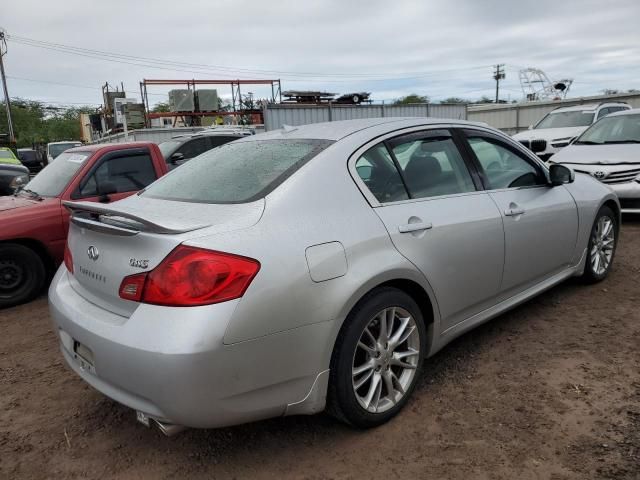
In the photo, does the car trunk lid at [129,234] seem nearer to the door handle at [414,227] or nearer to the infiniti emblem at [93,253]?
the infiniti emblem at [93,253]

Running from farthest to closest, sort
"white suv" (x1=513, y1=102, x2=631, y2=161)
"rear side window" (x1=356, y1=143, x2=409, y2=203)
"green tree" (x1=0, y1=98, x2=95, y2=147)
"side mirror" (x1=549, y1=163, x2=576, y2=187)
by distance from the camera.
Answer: "green tree" (x1=0, y1=98, x2=95, y2=147), "white suv" (x1=513, y1=102, x2=631, y2=161), "side mirror" (x1=549, y1=163, x2=576, y2=187), "rear side window" (x1=356, y1=143, x2=409, y2=203)

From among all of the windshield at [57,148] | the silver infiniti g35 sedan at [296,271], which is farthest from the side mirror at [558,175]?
the windshield at [57,148]

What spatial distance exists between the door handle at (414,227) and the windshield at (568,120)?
1096cm

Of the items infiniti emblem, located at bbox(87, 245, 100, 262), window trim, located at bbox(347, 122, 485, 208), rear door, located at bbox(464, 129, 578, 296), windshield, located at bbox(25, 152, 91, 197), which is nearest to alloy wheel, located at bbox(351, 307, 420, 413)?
window trim, located at bbox(347, 122, 485, 208)

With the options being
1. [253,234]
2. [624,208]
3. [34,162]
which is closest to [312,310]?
[253,234]

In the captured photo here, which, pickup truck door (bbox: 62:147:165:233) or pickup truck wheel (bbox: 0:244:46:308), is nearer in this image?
pickup truck wheel (bbox: 0:244:46:308)

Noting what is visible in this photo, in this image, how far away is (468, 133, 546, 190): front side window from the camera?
341 centimetres

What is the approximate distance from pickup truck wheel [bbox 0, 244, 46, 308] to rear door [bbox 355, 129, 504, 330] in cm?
397

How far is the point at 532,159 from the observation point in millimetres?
3791

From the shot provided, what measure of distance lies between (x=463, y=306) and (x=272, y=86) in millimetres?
22363

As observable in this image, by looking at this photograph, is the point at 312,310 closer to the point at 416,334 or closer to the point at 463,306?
the point at 416,334

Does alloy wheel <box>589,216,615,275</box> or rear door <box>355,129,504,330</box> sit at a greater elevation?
rear door <box>355,129,504,330</box>

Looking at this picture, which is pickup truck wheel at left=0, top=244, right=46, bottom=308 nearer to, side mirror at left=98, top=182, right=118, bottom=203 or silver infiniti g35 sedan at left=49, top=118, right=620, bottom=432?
side mirror at left=98, top=182, right=118, bottom=203

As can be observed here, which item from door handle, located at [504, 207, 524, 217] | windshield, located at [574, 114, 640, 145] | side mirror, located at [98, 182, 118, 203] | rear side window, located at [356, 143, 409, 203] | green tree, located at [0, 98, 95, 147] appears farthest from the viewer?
green tree, located at [0, 98, 95, 147]
